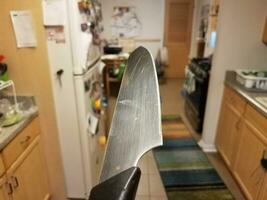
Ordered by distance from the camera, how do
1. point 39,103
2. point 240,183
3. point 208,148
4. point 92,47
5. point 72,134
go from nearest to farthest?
point 39,103, point 72,134, point 92,47, point 240,183, point 208,148

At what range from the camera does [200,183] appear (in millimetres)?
2166

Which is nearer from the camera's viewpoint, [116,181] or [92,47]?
[116,181]

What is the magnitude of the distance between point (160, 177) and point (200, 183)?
1.26ft

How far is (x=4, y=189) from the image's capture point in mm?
1186

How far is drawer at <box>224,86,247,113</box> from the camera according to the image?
2.01 meters

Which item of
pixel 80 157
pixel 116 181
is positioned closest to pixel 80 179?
pixel 80 157

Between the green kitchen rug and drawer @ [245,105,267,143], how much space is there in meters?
0.70

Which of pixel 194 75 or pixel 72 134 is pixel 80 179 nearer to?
pixel 72 134

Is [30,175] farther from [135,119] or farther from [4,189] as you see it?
[135,119]

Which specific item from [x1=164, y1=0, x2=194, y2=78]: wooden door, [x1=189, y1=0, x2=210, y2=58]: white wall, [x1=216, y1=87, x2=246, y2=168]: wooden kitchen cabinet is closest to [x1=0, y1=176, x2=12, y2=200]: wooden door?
[x1=216, y1=87, x2=246, y2=168]: wooden kitchen cabinet

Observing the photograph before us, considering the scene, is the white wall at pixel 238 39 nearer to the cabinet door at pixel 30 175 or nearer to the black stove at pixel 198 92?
the black stove at pixel 198 92

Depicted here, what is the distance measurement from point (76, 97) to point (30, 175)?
58cm

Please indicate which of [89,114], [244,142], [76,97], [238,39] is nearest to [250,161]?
[244,142]

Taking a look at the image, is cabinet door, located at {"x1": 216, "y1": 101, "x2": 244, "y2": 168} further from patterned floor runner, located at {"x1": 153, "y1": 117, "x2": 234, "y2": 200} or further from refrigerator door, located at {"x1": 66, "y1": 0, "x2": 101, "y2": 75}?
refrigerator door, located at {"x1": 66, "y1": 0, "x2": 101, "y2": 75}
